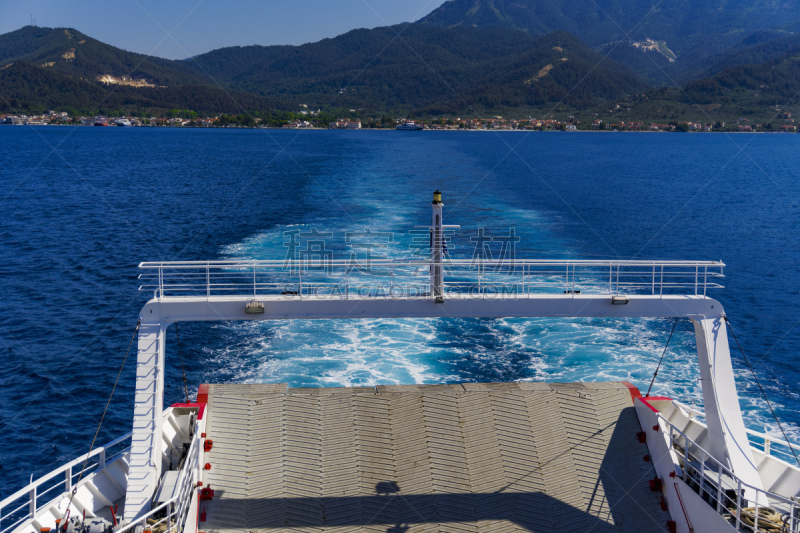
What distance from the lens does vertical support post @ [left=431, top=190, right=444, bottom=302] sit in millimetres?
13344

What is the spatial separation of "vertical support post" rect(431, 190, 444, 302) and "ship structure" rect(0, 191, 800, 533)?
0.05 m

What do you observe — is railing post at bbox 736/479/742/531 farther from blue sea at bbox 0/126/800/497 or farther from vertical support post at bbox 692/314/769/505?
blue sea at bbox 0/126/800/497

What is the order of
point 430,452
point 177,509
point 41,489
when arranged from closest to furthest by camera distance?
point 177,509, point 430,452, point 41,489

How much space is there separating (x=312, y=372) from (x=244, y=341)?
465 cm

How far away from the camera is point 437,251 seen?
13875mm

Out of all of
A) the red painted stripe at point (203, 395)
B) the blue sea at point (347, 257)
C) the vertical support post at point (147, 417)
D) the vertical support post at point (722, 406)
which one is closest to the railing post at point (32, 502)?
the vertical support post at point (147, 417)

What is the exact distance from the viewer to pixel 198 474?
13.4 metres

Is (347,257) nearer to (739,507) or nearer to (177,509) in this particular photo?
(177,509)

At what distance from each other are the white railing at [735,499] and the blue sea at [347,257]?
26.8ft

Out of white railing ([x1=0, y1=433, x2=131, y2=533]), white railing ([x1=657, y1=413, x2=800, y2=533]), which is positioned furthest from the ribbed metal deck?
white railing ([x1=0, y1=433, x2=131, y2=533])

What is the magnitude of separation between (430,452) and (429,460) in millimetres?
222

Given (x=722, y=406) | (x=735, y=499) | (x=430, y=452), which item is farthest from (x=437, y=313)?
(x=735, y=499)

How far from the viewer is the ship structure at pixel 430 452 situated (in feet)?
40.4

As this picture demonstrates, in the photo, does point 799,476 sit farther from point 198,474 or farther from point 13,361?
point 13,361
